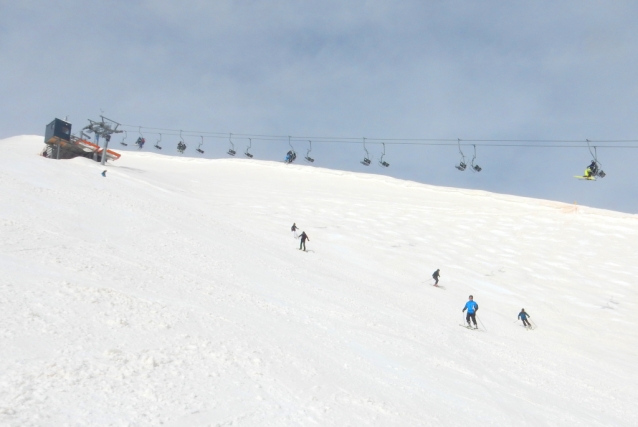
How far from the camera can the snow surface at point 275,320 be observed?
22.6 feet

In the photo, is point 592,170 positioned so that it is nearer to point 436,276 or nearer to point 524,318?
point 436,276

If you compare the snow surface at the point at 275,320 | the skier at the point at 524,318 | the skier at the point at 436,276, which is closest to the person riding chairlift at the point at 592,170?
the snow surface at the point at 275,320

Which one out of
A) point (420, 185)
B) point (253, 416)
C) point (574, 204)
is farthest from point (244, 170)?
Answer: point (253, 416)

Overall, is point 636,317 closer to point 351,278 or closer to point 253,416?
point 351,278

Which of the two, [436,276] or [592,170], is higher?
[592,170]

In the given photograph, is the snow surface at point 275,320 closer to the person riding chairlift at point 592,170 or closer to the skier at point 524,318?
the skier at point 524,318

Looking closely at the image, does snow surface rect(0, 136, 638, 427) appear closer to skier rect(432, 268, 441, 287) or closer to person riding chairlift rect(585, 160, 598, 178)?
skier rect(432, 268, 441, 287)

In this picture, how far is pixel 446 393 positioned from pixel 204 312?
17.1 ft

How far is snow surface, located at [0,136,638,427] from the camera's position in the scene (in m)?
6.90

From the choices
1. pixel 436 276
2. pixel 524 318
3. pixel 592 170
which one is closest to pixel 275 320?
pixel 524 318

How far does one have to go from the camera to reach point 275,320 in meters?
11.3

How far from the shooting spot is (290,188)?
152 ft

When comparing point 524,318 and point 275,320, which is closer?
point 275,320

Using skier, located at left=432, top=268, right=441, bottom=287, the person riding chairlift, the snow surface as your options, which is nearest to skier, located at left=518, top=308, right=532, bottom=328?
the snow surface
